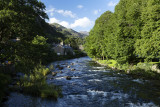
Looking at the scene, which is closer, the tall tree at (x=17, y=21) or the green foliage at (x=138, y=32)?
the tall tree at (x=17, y=21)

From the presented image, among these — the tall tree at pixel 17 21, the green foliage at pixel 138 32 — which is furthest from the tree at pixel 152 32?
the tall tree at pixel 17 21

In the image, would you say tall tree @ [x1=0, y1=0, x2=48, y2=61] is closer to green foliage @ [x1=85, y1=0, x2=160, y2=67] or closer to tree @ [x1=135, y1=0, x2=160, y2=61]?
tree @ [x1=135, y1=0, x2=160, y2=61]

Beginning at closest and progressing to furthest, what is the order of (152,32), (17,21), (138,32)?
(17,21) < (152,32) < (138,32)

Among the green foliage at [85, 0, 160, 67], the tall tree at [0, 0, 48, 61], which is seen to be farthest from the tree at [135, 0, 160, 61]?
the tall tree at [0, 0, 48, 61]

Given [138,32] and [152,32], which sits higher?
[138,32]

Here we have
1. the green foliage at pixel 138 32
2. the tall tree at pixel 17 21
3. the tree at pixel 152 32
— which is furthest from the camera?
the green foliage at pixel 138 32

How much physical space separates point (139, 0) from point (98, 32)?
70.1ft

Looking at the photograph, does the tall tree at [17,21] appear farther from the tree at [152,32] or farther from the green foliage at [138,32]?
the green foliage at [138,32]

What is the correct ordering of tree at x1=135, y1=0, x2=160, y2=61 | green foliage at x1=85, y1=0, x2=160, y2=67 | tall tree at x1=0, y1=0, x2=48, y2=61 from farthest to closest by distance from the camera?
green foliage at x1=85, y1=0, x2=160, y2=67, tree at x1=135, y1=0, x2=160, y2=61, tall tree at x1=0, y1=0, x2=48, y2=61

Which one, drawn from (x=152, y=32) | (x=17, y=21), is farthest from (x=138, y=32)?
(x=17, y=21)

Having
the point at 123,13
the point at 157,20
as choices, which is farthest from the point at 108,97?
the point at 123,13

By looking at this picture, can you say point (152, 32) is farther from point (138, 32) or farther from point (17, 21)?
point (17, 21)

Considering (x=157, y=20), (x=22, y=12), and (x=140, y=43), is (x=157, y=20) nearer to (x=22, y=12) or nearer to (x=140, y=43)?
(x=140, y=43)

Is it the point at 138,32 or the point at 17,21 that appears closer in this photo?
the point at 17,21
